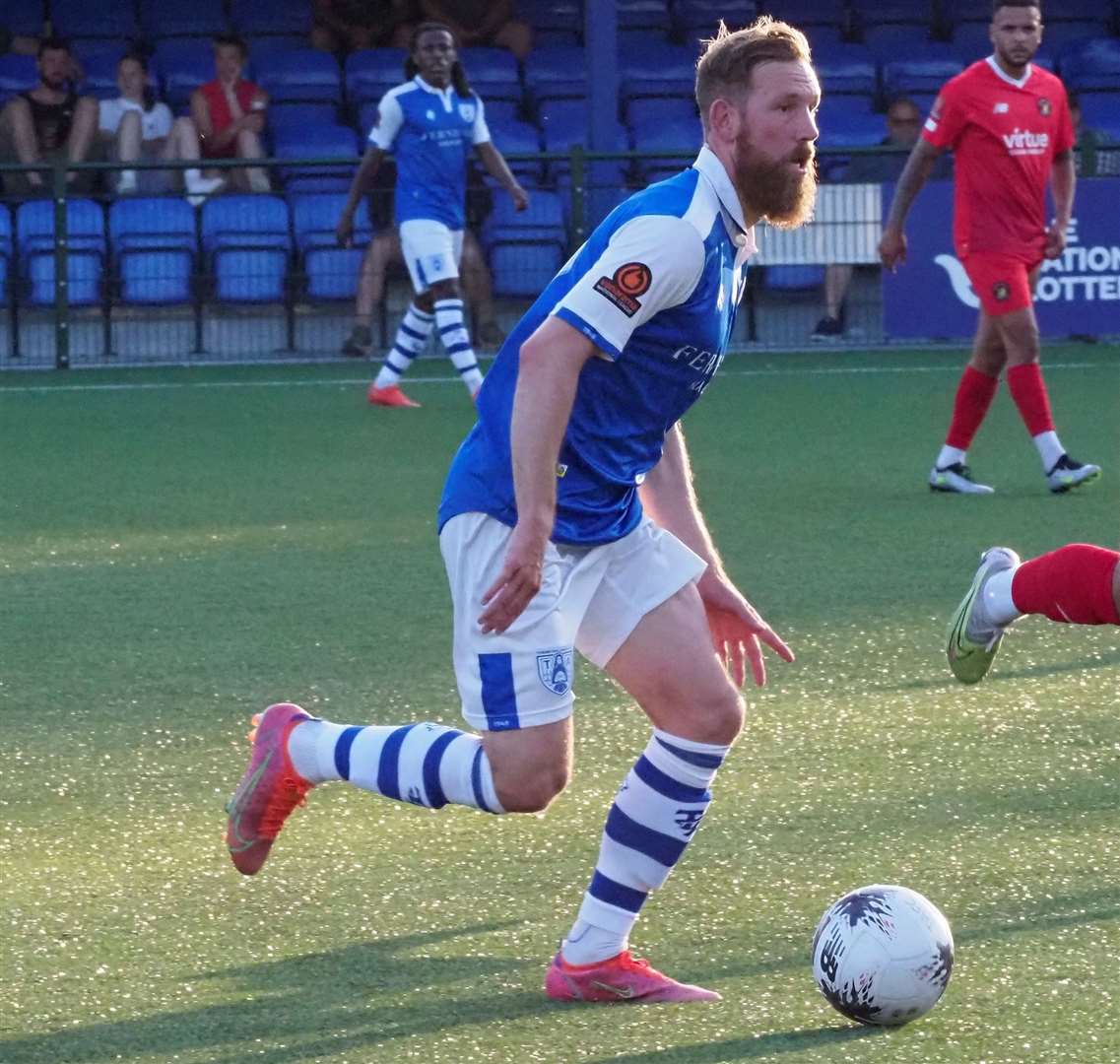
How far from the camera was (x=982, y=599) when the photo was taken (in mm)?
5055

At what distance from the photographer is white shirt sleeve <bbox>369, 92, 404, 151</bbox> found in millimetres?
12266

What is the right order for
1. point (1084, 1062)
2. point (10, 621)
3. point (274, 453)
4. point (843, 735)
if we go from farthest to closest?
point (274, 453) < point (10, 621) < point (843, 735) < point (1084, 1062)

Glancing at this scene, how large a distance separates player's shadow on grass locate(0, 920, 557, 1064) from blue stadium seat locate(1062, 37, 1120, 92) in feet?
52.8

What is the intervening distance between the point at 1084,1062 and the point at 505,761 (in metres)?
1.02

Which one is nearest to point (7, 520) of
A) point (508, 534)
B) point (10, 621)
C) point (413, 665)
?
point (10, 621)

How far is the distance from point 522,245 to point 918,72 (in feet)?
15.2

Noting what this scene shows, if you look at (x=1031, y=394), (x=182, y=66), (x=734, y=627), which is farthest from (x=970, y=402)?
(x=182, y=66)

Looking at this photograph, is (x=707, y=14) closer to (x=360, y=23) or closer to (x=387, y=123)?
(x=360, y=23)

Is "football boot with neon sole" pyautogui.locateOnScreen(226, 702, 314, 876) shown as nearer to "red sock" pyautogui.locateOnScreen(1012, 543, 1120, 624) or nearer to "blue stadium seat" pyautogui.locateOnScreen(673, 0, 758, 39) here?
"red sock" pyautogui.locateOnScreen(1012, 543, 1120, 624)

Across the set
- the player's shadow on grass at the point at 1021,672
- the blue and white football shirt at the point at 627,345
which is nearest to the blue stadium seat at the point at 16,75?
the player's shadow on grass at the point at 1021,672

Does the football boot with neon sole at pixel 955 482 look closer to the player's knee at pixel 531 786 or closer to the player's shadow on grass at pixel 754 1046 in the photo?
the player's knee at pixel 531 786

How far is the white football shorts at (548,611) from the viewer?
12.1 ft

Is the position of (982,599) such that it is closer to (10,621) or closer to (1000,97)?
(10,621)

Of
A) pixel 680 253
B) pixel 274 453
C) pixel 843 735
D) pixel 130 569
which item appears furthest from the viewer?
pixel 274 453
